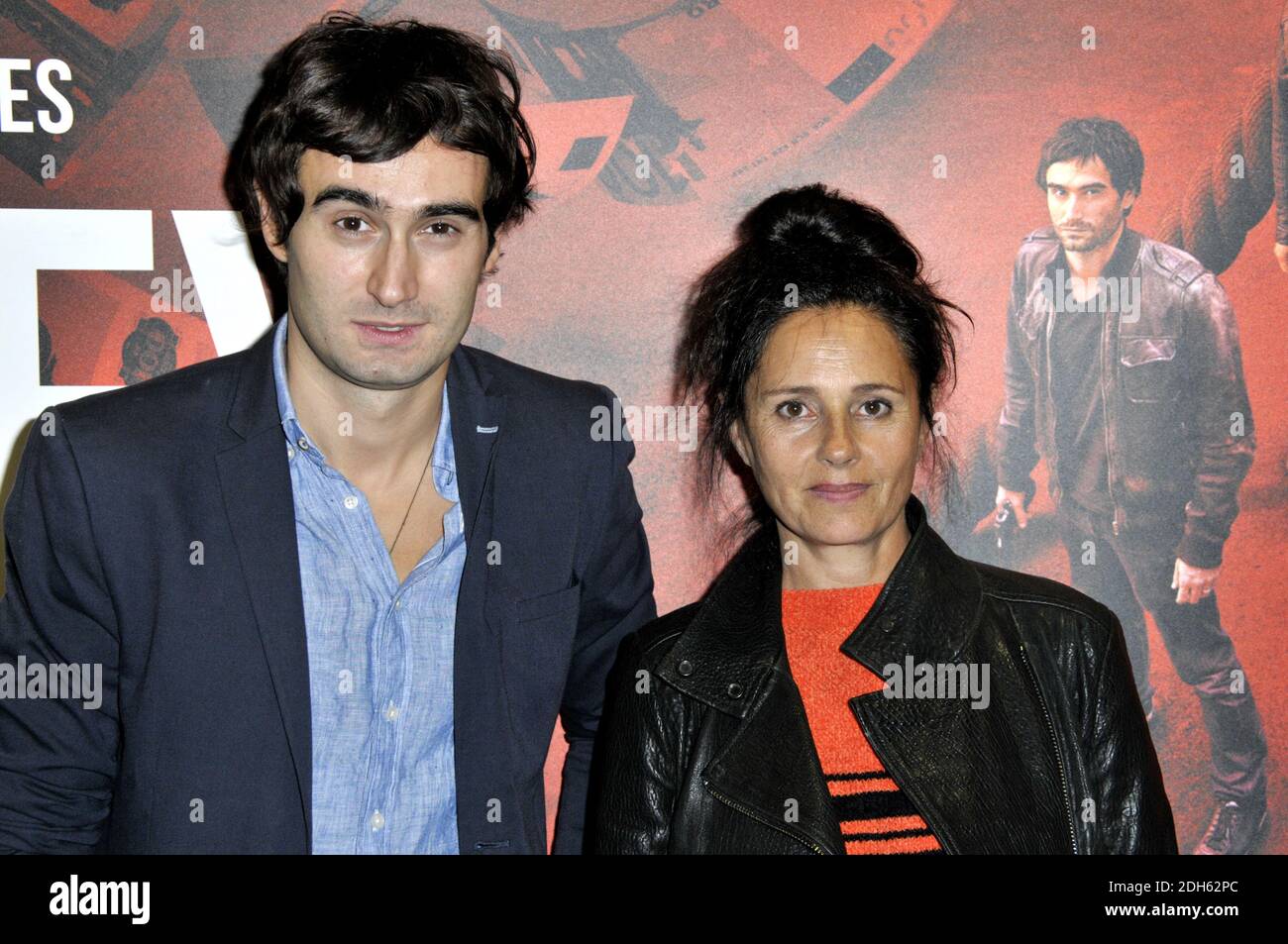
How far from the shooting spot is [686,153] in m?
2.34

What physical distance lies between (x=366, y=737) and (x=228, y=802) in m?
0.22

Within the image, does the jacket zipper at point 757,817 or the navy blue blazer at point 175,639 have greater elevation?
the navy blue blazer at point 175,639

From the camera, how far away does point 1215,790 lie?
241 centimetres

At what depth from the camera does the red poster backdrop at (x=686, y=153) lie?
229 cm

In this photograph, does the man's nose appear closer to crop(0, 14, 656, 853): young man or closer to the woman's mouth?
crop(0, 14, 656, 853): young man

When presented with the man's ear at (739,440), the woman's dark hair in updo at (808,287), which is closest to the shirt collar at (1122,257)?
the woman's dark hair in updo at (808,287)

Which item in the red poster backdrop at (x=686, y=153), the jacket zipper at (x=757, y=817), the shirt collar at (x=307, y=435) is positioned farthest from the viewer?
the red poster backdrop at (x=686, y=153)

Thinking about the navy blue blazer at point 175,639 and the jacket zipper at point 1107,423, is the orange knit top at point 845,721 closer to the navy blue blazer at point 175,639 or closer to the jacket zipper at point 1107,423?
the navy blue blazer at point 175,639

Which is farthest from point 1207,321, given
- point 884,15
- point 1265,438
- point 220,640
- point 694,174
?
point 220,640

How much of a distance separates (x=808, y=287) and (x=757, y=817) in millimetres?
809

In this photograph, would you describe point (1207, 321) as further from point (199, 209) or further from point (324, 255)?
point (199, 209)

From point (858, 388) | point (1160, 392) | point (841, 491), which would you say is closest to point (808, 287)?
point (858, 388)

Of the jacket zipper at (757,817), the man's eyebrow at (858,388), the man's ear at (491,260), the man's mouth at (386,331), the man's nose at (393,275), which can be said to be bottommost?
the jacket zipper at (757,817)

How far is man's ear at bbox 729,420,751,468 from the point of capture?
194 centimetres
